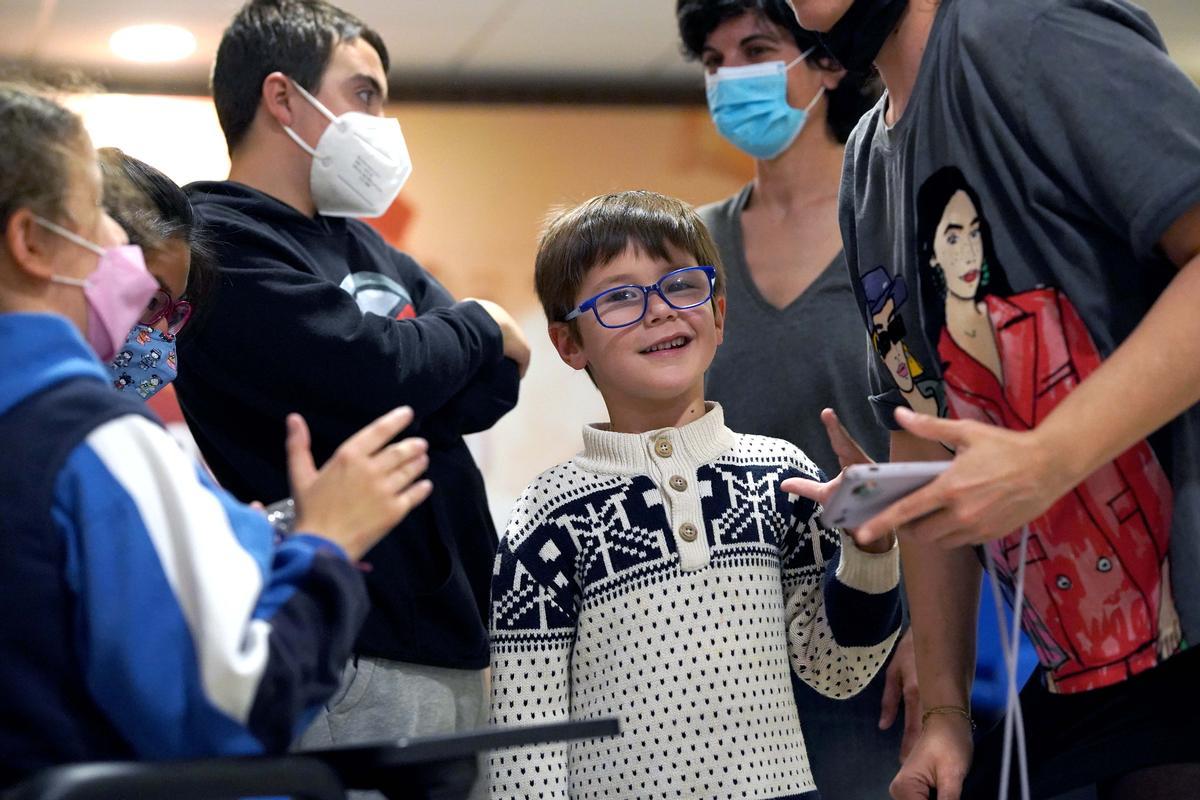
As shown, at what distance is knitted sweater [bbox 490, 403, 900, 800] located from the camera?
162cm

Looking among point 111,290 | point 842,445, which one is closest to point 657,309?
point 842,445

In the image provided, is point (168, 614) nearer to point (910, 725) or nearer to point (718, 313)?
point (718, 313)

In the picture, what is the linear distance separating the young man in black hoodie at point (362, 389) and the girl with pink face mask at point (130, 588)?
2.67 feet

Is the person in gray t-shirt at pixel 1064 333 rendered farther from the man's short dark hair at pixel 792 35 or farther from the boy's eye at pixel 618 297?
the man's short dark hair at pixel 792 35

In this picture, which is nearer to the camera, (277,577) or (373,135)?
(277,577)

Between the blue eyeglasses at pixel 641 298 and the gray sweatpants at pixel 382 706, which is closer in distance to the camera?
the blue eyeglasses at pixel 641 298

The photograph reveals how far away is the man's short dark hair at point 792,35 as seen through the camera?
2.41 meters

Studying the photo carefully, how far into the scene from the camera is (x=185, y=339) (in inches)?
77.0

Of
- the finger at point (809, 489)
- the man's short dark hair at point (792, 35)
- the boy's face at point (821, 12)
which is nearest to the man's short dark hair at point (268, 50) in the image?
the man's short dark hair at point (792, 35)

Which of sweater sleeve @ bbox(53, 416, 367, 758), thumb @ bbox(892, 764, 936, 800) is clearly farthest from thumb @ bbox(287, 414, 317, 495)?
thumb @ bbox(892, 764, 936, 800)

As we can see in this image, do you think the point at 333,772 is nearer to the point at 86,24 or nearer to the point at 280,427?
the point at 280,427

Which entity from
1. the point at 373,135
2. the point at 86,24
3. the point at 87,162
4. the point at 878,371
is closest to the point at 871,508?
the point at 878,371

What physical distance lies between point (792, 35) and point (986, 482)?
1.48 m

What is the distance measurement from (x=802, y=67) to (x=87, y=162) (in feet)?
5.14
